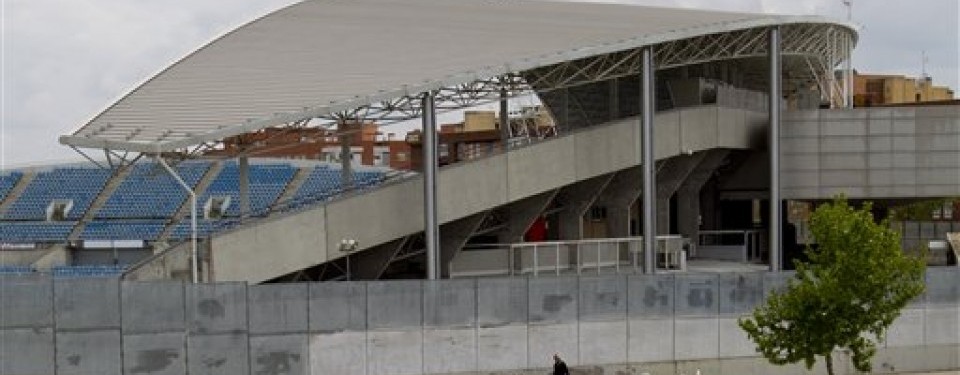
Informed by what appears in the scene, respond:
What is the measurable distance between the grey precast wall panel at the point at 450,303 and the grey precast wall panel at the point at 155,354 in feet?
19.3

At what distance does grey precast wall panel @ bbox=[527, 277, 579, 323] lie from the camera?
101 feet

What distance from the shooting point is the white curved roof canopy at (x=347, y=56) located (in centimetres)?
3012

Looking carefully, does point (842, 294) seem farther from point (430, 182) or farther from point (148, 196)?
point (148, 196)

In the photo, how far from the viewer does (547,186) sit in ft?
124

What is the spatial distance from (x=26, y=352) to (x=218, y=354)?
13.6 ft

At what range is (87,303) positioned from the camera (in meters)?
27.2

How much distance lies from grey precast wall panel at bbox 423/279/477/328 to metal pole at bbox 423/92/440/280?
2.31 meters

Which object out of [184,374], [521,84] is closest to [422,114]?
[521,84]

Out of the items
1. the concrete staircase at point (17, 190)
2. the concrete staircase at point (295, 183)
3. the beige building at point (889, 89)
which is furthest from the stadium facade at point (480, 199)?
the beige building at point (889, 89)

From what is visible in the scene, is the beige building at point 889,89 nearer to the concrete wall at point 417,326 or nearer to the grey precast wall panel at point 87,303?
the concrete wall at point 417,326

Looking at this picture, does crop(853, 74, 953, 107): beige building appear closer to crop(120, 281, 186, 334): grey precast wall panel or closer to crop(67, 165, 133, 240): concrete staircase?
crop(67, 165, 133, 240): concrete staircase

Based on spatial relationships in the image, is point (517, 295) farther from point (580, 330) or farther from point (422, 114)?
point (422, 114)

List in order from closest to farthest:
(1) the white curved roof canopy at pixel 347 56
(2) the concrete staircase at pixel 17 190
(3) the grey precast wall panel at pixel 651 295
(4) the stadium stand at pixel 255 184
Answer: (1) the white curved roof canopy at pixel 347 56 < (3) the grey precast wall panel at pixel 651 295 < (4) the stadium stand at pixel 255 184 < (2) the concrete staircase at pixel 17 190

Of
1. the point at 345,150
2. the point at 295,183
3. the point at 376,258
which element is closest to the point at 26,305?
the point at 376,258
